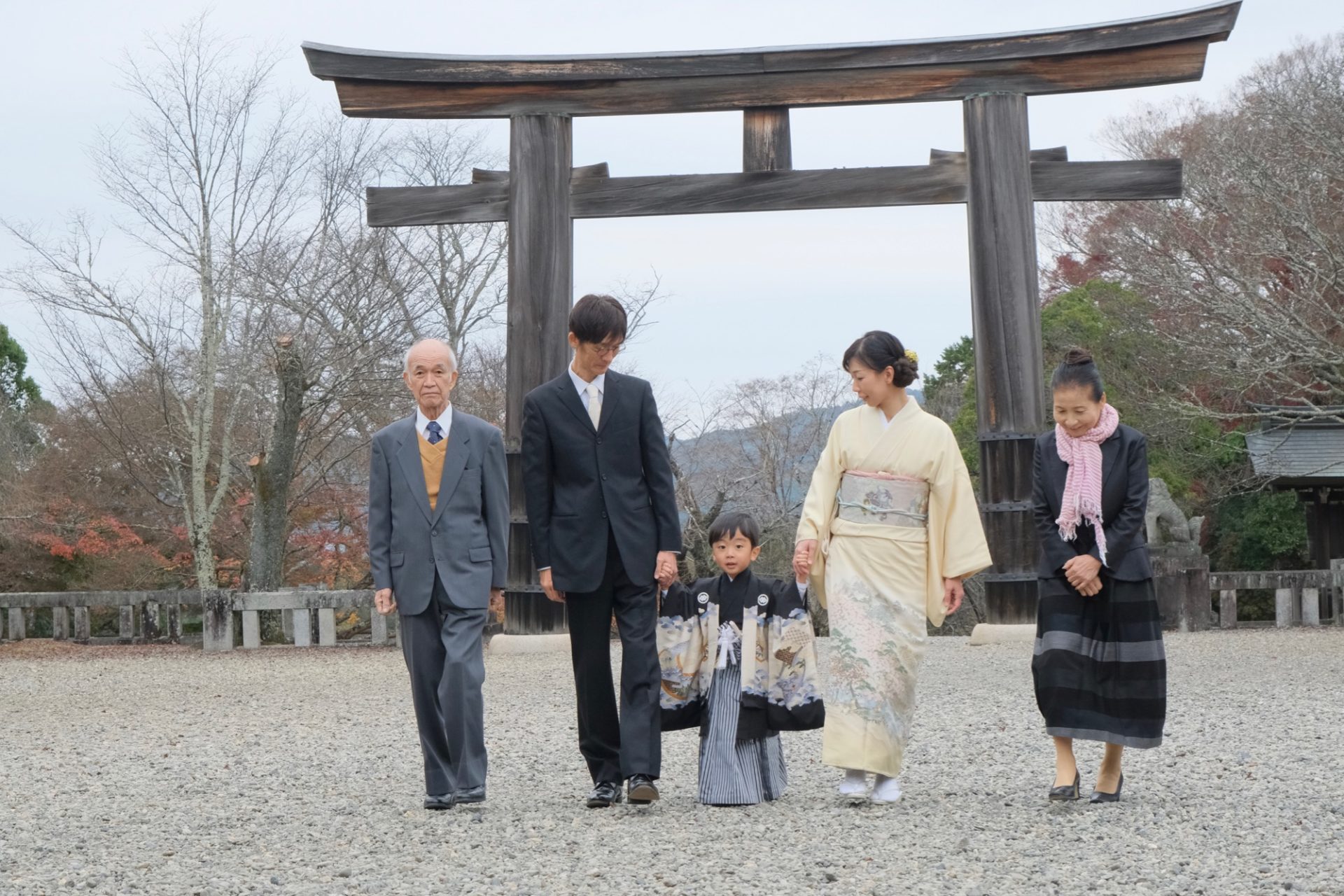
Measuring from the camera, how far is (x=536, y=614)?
9.83 metres

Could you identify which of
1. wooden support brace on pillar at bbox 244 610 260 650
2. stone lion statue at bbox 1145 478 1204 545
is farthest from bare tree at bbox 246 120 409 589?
stone lion statue at bbox 1145 478 1204 545

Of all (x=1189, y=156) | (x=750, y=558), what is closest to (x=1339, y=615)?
(x=1189, y=156)

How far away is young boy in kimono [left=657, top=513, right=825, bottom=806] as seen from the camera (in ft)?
14.1

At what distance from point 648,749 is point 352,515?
11.8m

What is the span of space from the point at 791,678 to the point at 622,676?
0.53 meters

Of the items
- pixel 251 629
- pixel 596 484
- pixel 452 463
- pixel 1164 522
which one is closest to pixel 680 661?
pixel 596 484

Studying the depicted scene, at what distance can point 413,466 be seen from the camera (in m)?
4.43

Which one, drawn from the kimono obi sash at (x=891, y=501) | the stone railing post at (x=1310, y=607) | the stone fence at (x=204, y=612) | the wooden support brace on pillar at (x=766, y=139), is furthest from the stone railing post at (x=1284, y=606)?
the kimono obi sash at (x=891, y=501)

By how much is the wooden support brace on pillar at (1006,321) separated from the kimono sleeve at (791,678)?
5.44m

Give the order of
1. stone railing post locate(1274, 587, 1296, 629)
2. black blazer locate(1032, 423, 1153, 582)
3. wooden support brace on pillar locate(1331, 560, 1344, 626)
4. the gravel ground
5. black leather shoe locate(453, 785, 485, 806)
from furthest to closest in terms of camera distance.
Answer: wooden support brace on pillar locate(1331, 560, 1344, 626)
stone railing post locate(1274, 587, 1296, 629)
black leather shoe locate(453, 785, 485, 806)
black blazer locate(1032, 423, 1153, 582)
the gravel ground

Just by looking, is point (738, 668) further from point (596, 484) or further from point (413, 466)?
point (413, 466)

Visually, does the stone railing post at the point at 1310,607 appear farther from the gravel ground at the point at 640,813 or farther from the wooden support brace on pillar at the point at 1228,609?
the gravel ground at the point at 640,813

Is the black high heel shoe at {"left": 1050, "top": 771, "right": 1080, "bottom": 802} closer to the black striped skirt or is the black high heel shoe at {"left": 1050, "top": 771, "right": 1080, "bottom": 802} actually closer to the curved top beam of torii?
the black striped skirt

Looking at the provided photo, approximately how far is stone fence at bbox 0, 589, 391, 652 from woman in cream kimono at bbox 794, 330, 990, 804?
9.14m
